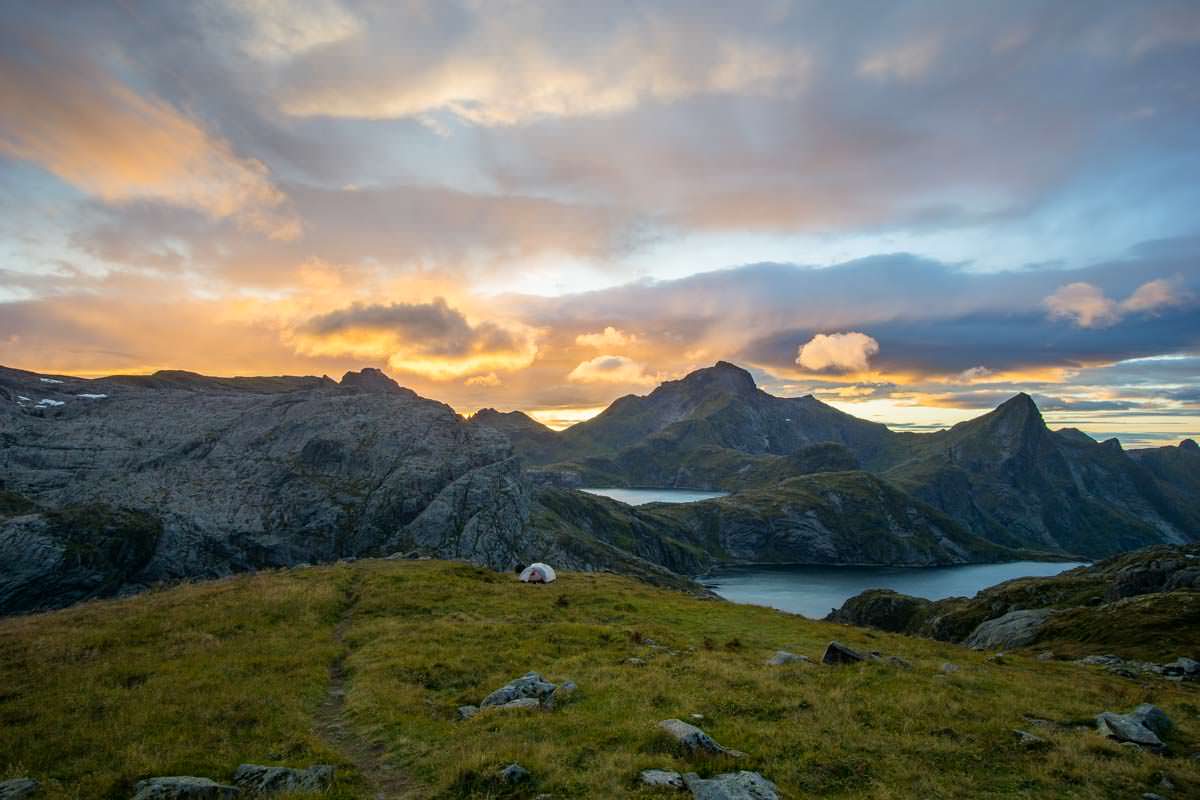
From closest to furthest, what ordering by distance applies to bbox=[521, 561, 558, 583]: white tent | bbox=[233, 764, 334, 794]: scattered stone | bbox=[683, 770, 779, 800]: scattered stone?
1. bbox=[683, 770, 779, 800]: scattered stone
2. bbox=[233, 764, 334, 794]: scattered stone
3. bbox=[521, 561, 558, 583]: white tent

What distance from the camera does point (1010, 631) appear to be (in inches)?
2304

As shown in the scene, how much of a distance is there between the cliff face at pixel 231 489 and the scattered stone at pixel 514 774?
157 meters

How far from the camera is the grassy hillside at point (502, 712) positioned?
14.6 meters

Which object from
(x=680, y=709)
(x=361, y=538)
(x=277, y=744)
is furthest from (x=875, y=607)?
(x=361, y=538)

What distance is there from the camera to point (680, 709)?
1903cm

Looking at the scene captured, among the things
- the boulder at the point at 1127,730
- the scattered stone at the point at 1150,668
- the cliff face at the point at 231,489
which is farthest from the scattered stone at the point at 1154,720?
the cliff face at the point at 231,489

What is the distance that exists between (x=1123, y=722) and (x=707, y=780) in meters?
15.4

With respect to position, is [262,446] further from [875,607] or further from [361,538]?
[875,607]

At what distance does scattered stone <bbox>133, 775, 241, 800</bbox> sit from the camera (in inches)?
526

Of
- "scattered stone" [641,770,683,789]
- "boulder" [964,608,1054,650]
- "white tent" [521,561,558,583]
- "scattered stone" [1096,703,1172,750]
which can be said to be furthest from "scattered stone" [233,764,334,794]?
"boulder" [964,608,1054,650]

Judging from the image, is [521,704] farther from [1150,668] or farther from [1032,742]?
[1150,668]

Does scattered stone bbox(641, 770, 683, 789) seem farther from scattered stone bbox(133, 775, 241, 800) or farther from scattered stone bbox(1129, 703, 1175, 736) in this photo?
scattered stone bbox(1129, 703, 1175, 736)

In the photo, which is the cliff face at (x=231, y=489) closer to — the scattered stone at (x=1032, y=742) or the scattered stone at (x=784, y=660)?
the scattered stone at (x=784, y=660)

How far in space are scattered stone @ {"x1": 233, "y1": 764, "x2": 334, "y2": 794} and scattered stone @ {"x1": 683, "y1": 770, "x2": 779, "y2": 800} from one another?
29.8 ft
